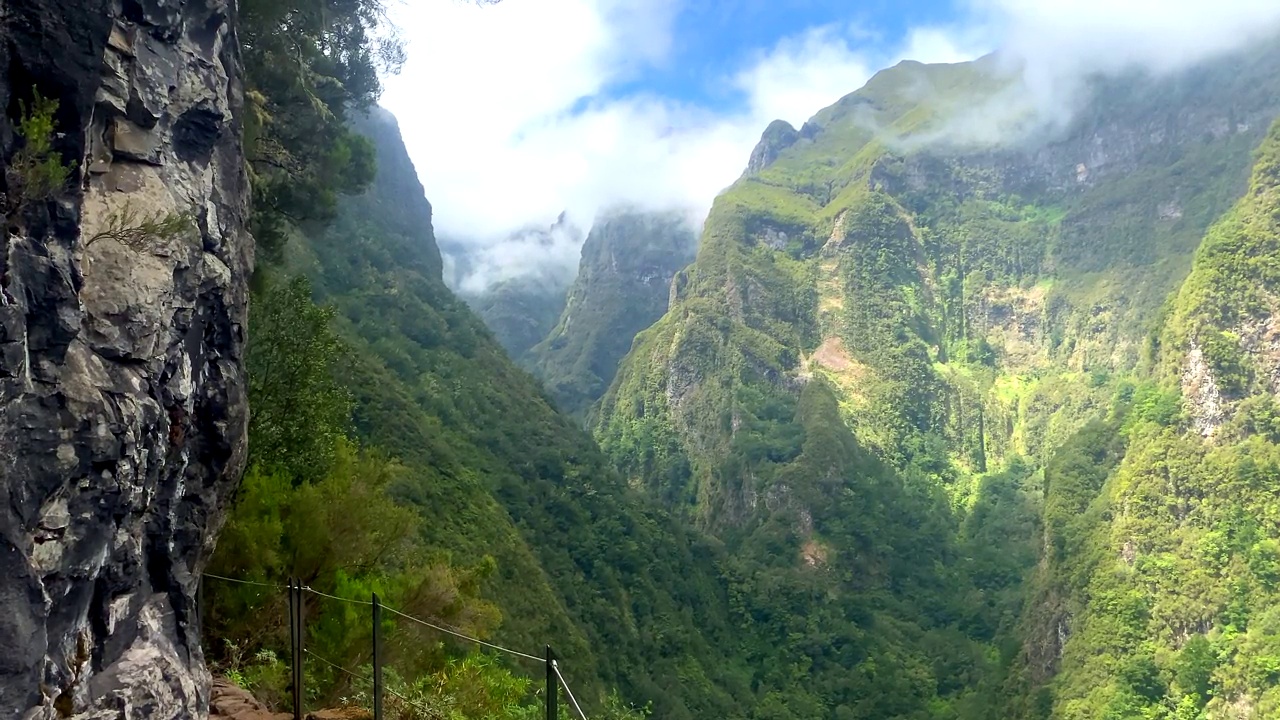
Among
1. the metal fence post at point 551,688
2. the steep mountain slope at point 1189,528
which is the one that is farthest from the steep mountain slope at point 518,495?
the steep mountain slope at point 1189,528

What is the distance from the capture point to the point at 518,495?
5494cm

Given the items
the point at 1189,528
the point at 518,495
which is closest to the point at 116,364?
the point at 518,495

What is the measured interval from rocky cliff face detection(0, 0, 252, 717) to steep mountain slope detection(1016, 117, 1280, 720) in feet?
243

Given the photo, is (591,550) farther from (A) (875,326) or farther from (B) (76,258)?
(A) (875,326)

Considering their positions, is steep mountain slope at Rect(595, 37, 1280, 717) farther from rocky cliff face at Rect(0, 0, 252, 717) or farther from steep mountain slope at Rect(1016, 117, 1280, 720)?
rocky cliff face at Rect(0, 0, 252, 717)

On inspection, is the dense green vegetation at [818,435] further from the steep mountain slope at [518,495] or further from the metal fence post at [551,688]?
the metal fence post at [551,688]

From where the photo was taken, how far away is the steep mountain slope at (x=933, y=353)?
97.2 meters

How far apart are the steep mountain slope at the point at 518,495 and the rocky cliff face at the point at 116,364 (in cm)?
2447

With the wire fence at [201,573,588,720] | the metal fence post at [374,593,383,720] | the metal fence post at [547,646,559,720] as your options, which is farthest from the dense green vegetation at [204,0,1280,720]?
the metal fence post at [547,646,559,720]

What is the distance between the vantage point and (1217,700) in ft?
209

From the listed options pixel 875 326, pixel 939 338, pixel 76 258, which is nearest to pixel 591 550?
pixel 76 258

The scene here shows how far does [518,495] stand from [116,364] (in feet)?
158

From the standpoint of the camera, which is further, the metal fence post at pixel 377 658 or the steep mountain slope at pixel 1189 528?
the steep mountain slope at pixel 1189 528

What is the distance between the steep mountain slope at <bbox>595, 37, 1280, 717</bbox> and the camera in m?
97.2
